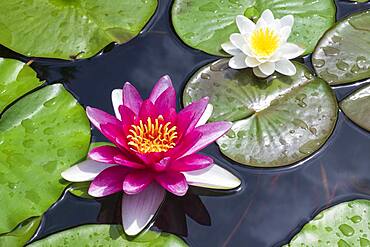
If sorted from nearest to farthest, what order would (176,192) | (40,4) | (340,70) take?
(176,192)
(340,70)
(40,4)

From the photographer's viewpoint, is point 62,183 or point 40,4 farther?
point 40,4

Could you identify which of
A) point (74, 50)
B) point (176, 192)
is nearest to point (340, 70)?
point (176, 192)

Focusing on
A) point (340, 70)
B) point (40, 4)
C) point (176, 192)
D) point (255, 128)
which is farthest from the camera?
point (40, 4)

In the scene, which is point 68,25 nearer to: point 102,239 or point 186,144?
point 186,144

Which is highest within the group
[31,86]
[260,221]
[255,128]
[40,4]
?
[40,4]

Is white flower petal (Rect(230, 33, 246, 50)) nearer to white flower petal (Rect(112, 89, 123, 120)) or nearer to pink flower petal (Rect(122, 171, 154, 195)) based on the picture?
white flower petal (Rect(112, 89, 123, 120))

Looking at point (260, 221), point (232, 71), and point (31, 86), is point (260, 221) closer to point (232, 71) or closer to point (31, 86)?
point (232, 71)

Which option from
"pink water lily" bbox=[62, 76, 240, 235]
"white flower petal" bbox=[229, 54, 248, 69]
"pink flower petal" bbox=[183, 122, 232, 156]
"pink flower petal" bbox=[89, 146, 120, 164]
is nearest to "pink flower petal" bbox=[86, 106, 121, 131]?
"pink water lily" bbox=[62, 76, 240, 235]

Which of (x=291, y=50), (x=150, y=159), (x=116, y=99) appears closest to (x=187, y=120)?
(x=150, y=159)
